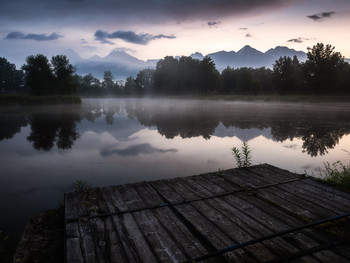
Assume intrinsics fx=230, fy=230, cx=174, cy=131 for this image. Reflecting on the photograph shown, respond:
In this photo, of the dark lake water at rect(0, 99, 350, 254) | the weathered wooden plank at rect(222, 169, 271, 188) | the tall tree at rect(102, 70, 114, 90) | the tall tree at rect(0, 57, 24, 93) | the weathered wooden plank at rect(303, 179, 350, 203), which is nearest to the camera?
the weathered wooden plank at rect(303, 179, 350, 203)

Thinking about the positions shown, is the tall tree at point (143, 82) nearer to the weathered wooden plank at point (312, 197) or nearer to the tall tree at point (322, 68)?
the tall tree at point (322, 68)

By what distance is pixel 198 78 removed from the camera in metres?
101

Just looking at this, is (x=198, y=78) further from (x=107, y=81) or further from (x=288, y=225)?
(x=288, y=225)

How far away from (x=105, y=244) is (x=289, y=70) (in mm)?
95502

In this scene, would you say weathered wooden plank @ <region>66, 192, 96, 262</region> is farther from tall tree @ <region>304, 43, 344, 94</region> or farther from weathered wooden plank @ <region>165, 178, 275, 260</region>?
tall tree @ <region>304, 43, 344, 94</region>

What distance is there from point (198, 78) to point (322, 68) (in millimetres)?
46342

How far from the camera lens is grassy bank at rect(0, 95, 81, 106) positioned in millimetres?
48469

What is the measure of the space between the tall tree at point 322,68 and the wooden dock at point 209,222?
8019 cm

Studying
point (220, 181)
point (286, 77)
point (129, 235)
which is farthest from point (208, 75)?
point (129, 235)

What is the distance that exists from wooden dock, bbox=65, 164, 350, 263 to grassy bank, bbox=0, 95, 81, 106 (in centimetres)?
5464

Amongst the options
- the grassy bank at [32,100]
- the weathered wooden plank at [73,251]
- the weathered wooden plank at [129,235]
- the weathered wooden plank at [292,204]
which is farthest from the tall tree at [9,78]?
the weathered wooden plank at [292,204]

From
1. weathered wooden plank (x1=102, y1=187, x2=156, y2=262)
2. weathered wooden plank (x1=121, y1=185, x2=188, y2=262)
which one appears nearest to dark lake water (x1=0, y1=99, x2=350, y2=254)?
weathered wooden plank (x1=102, y1=187, x2=156, y2=262)

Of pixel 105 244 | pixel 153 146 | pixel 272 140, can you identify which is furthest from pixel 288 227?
pixel 272 140

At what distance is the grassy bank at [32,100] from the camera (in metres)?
48.5
